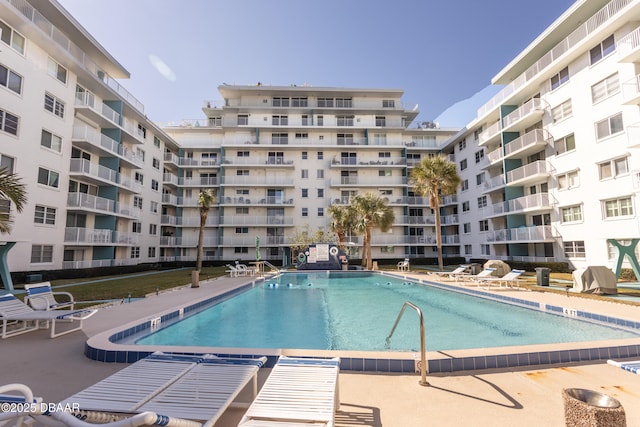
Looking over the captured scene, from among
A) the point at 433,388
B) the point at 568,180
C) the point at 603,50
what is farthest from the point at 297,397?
the point at 603,50

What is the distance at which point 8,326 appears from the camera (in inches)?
299

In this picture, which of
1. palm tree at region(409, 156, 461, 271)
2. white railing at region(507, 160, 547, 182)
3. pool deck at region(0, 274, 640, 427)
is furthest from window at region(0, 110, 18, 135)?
white railing at region(507, 160, 547, 182)

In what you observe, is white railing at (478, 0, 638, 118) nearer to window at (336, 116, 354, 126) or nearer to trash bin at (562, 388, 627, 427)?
window at (336, 116, 354, 126)

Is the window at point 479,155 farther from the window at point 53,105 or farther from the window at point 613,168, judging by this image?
the window at point 53,105

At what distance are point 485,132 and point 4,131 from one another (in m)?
37.7

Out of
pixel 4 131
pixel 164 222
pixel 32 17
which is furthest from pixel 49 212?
pixel 164 222

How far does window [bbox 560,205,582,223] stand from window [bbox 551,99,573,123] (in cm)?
674

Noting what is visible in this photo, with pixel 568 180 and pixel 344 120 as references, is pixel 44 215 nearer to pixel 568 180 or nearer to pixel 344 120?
pixel 344 120

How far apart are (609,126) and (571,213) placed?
6.36m

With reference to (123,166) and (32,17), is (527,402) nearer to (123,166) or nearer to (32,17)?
(32,17)

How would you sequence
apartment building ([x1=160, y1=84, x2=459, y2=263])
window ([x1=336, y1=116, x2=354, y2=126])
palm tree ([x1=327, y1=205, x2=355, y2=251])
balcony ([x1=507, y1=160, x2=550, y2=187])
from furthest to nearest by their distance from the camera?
1. window ([x1=336, y1=116, x2=354, y2=126])
2. apartment building ([x1=160, y1=84, x2=459, y2=263])
3. palm tree ([x1=327, y1=205, x2=355, y2=251])
4. balcony ([x1=507, y1=160, x2=550, y2=187])

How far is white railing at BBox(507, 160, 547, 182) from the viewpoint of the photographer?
25297 mm

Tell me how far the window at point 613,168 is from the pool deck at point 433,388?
788 inches

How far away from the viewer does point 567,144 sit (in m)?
23.4
